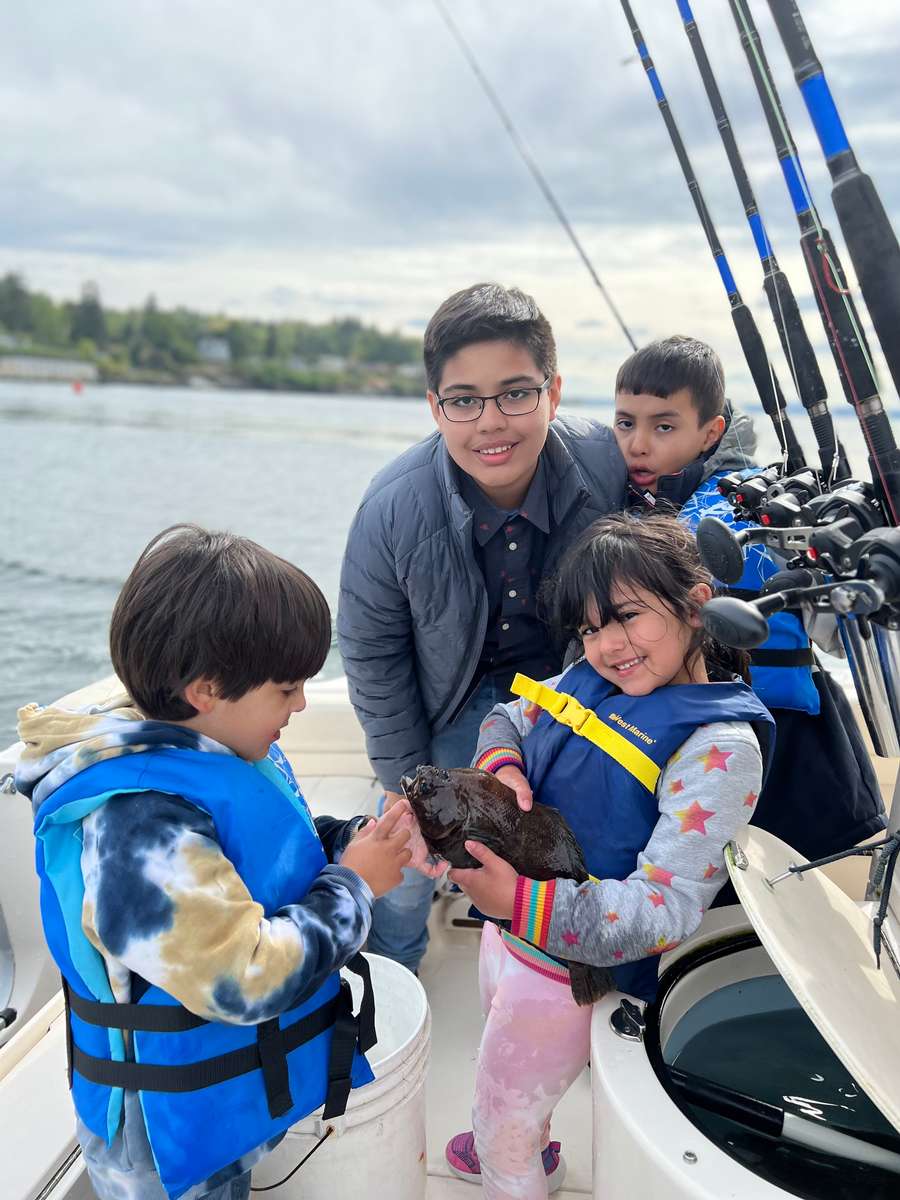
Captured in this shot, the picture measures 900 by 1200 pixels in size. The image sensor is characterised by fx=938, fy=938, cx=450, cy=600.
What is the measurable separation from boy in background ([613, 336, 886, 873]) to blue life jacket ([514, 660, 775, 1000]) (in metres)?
0.31

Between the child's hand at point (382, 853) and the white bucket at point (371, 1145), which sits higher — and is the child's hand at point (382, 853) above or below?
above

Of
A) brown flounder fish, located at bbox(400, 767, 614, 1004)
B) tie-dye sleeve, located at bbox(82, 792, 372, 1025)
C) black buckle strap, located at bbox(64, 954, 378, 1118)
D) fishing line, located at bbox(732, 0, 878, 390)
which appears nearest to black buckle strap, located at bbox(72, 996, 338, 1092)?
black buckle strap, located at bbox(64, 954, 378, 1118)

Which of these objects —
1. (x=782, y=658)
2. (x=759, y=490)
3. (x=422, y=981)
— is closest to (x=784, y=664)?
(x=782, y=658)

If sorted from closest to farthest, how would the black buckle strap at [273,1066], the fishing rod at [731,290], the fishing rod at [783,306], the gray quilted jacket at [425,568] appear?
the black buckle strap at [273,1066], the fishing rod at [783,306], the gray quilted jacket at [425,568], the fishing rod at [731,290]

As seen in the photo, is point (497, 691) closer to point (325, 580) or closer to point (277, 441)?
point (325, 580)

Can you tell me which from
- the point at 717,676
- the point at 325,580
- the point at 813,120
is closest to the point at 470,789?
the point at 717,676

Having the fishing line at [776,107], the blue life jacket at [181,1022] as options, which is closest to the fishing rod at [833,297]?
the fishing line at [776,107]

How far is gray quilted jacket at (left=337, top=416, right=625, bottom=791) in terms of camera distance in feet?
6.40

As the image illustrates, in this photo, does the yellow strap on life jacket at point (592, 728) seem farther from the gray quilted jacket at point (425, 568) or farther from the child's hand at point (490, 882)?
the gray quilted jacket at point (425, 568)

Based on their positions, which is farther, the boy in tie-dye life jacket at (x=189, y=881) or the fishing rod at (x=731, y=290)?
the fishing rod at (x=731, y=290)

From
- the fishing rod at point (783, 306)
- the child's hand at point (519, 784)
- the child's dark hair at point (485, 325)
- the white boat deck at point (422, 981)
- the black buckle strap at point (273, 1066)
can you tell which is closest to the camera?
the black buckle strap at point (273, 1066)

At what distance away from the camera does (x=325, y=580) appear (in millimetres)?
9453

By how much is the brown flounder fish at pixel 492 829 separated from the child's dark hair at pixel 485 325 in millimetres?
842

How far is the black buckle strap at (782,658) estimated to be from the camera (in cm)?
173
